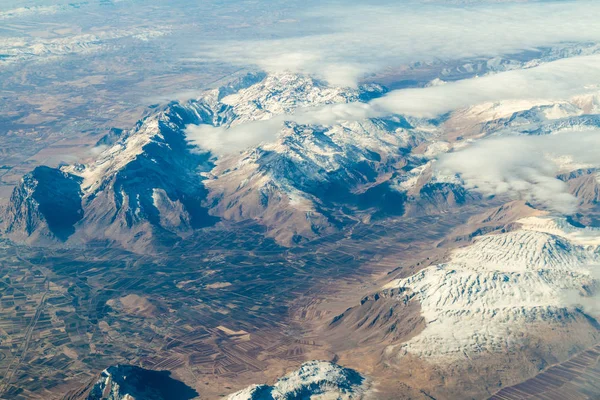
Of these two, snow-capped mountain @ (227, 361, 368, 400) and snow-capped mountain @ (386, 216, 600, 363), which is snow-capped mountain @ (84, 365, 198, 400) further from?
snow-capped mountain @ (386, 216, 600, 363)

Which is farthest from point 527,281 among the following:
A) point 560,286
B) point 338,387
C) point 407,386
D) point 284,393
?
point 284,393

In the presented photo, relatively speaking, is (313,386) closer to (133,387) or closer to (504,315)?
(133,387)

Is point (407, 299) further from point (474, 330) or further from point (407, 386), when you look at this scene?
point (407, 386)

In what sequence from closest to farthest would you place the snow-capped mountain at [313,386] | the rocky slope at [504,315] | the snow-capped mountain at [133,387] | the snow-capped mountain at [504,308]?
the snow-capped mountain at [313,386]
the snow-capped mountain at [133,387]
the rocky slope at [504,315]
the snow-capped mountain at [504,308]

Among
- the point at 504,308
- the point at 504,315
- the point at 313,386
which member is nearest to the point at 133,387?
the point at 313,386

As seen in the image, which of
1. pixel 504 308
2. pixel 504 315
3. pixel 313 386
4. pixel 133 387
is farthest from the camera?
pixel 504 308

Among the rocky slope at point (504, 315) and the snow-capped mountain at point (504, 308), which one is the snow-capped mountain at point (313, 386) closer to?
the rocky slope at point (504, 315)

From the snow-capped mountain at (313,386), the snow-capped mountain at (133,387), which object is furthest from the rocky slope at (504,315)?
the snow-capped mountain at (133,387)

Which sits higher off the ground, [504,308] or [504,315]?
[504,308]
